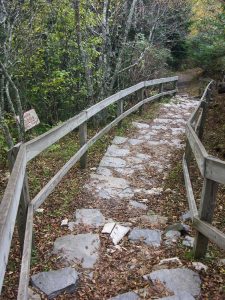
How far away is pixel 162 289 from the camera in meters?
3.15

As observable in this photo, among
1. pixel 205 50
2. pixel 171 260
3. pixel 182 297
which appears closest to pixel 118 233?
pixel 171 260

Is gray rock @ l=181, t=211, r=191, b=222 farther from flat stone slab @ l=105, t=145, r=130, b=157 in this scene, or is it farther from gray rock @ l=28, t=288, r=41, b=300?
flat stone slab @ l=105, t=145, r=130, b=157

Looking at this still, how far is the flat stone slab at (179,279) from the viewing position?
3.13 meters

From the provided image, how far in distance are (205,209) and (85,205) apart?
202cm

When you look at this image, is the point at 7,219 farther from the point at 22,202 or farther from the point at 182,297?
the point at 182,297

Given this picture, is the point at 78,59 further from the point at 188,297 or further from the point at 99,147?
the point at 188,297

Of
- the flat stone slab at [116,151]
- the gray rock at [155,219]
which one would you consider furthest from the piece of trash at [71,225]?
the flat stone slab at [116,151]

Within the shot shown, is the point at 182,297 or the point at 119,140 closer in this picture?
the point at 182,297

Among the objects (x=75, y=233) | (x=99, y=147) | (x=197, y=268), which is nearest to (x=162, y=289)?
(x=197, y=268)

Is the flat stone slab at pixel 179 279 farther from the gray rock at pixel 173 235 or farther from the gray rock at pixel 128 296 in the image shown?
the gray rock at pixel 173 235

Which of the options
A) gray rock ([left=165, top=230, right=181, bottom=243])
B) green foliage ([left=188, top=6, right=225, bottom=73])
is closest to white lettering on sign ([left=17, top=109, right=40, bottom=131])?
gray rock ([left=165, top=230, right=181, bottom=243])

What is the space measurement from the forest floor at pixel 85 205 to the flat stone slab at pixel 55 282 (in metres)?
0.07

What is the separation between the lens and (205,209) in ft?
10.9

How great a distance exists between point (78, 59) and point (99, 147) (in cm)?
346
